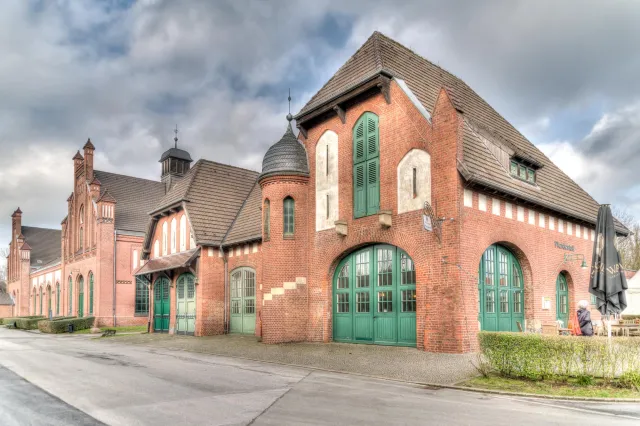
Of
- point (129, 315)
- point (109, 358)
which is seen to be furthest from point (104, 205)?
point (109, 358)

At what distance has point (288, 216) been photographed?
68.5 feet

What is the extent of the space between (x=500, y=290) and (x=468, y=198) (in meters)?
3.79

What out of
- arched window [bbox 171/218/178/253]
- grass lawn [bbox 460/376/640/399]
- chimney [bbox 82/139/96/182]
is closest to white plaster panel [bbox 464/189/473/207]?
grass lawn [bbox 460/376/640/399]

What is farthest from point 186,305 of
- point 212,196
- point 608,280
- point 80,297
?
point 80,297

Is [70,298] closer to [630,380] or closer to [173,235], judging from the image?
[173,235]

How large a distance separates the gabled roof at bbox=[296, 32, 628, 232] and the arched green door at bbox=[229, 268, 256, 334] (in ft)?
26.8

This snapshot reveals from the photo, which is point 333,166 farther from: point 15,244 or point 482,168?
point 15,244

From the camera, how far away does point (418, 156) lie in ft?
55.3

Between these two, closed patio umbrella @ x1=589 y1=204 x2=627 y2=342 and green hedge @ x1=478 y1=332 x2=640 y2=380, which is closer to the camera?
green hedge @ x1=478 y1=332 x2=640 y2=380

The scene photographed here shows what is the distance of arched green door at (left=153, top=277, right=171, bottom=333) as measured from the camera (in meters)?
29.2

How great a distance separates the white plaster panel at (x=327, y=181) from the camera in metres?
19.9

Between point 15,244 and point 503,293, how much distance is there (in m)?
64.3

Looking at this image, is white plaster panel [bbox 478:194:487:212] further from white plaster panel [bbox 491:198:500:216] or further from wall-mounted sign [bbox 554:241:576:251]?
wall-mounted sign [bbox 554:241:576:251]

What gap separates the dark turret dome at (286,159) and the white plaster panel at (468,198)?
712 centimetres
